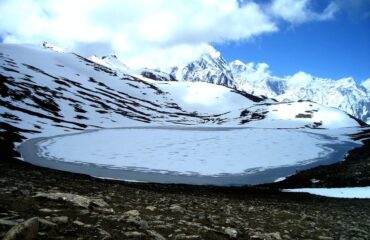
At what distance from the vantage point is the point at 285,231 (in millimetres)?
12766

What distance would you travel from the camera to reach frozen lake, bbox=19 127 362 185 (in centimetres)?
4597

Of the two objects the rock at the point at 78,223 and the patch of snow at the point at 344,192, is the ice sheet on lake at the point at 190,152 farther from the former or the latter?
the rock at the point at 78,223

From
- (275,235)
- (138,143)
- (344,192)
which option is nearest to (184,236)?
(275,235)

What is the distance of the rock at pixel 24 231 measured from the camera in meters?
6.49

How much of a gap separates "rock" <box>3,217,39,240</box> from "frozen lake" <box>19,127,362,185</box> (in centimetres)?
3406

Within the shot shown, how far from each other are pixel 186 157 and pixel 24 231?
5400 centimetres

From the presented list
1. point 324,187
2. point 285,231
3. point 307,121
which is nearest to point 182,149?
point 324,187

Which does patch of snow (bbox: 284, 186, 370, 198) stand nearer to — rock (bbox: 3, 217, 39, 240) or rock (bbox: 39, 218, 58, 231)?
rock (bbox: 39, 218, 58, 231)

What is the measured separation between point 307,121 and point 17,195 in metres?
163

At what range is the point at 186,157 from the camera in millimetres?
60469

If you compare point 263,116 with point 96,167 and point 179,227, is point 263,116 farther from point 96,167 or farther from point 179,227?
point 179,227

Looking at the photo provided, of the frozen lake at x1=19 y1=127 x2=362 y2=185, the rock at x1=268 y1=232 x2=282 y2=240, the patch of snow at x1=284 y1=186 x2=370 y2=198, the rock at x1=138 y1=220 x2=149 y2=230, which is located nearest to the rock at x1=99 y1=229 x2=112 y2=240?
the rock at x1=138 y1=220 x2=149 y2=230

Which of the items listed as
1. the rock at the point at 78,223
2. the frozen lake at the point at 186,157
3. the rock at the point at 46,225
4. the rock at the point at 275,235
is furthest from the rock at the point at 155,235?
the frozen lake at the point at 186,157

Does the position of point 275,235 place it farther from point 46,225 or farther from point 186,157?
point 186,157
